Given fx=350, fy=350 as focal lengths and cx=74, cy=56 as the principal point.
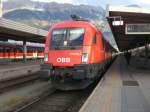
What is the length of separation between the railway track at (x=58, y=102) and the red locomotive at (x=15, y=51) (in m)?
31.6

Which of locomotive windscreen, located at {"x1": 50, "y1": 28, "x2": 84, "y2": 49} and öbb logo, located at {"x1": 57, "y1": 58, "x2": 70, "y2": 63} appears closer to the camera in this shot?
öbb logo, located at {"x1": 57, "y1": 58, "x2": 70, "y2": 63}

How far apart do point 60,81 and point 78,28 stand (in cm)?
257

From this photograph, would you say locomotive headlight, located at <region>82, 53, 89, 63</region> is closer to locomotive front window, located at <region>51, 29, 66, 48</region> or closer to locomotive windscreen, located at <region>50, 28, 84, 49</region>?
locomotive windscreen, located at <region>50, 28, 84, 49</region>

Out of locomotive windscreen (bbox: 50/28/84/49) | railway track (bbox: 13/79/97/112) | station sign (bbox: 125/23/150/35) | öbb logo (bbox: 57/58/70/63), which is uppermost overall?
station sign (bbox: 125/23/150/35)

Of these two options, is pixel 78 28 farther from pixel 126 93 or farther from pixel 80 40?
pixel 126 93

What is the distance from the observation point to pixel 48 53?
15.4 m

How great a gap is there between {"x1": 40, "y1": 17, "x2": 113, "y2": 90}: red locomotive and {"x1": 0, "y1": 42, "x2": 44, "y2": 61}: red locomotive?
3124cm

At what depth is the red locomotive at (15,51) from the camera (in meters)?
46.7

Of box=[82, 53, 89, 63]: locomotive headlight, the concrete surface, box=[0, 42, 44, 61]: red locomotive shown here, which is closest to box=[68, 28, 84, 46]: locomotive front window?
box=[82, 53, 89, 63]: locomotive headlight

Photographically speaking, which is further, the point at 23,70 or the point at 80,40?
the point at 23,70

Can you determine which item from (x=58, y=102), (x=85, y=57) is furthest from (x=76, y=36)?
(x=58, y=102)

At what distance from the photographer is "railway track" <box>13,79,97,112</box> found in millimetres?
11738

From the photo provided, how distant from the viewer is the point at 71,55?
14711mm

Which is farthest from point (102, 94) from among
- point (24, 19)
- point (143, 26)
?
point (24, 19)
